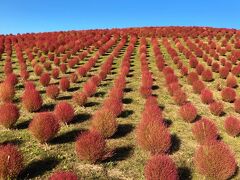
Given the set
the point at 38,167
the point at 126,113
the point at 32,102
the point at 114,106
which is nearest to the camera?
the point at 38,167

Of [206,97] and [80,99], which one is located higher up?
[80,99]

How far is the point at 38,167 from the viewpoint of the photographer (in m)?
9.08

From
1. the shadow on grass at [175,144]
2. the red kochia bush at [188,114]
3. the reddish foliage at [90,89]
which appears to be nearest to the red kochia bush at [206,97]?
the red kochia bush at [188,114]

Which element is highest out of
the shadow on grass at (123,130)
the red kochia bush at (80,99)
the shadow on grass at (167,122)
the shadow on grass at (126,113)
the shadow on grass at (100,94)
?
the red kochia bush at (80,99)

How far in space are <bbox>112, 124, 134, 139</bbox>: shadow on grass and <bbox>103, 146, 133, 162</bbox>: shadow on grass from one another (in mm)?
890

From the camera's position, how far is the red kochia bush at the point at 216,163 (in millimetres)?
8609

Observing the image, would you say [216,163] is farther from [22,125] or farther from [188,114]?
[22,125]

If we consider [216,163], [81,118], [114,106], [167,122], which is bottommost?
[167,122]

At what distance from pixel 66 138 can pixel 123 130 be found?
1951mm

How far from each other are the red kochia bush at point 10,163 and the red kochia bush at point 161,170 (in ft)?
9.91

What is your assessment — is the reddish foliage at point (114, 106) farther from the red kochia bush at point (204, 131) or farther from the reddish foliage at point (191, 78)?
the reddish foliage at point (191, 78)

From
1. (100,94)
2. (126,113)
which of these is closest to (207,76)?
(100,94)

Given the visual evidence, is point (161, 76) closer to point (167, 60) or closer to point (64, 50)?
point (167, 60)

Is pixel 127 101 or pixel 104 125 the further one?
pixel 127 101
